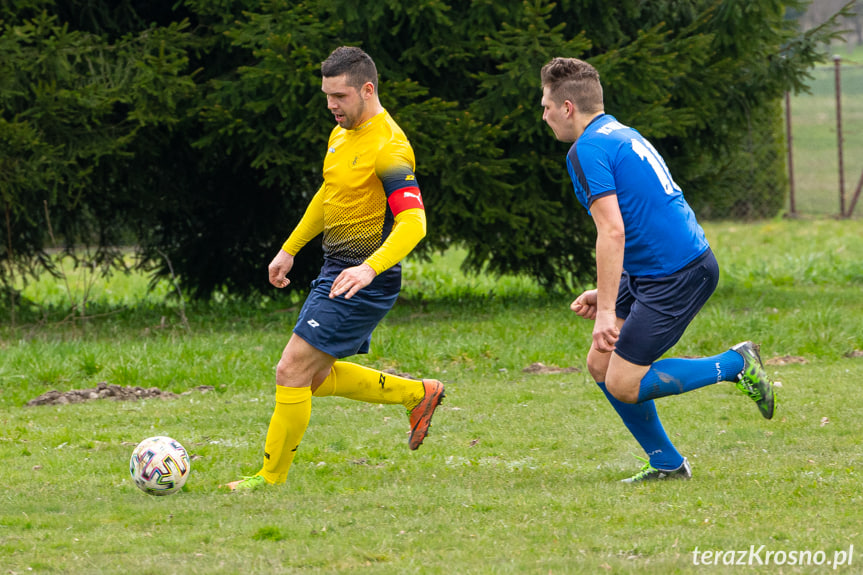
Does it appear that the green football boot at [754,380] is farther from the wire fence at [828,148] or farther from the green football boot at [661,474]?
the wire fence at [828,148]

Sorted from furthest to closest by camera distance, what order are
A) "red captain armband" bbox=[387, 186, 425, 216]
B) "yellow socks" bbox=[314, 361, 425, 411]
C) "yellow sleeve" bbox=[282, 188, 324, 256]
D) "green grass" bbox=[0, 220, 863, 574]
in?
"yellow socks" bbox=[314, 361, 425, 411] < "yellow sleeve" bbox=[282, 188, 324, 256] < "red captain armband" bbox=[387, 186, 425, 216] < "green grass" bbox=[0, 220, 863, 574]

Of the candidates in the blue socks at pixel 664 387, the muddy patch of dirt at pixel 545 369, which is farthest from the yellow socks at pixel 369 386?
the muddy patch of dirt at pixel 545 369

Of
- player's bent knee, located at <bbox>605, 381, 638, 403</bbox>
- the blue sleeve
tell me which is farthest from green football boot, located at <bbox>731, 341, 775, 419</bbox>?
the blue sleeve

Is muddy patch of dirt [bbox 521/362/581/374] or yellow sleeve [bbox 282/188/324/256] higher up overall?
yellow sleeve [bbox 282/188/324/256]

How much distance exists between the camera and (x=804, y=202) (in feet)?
88.0

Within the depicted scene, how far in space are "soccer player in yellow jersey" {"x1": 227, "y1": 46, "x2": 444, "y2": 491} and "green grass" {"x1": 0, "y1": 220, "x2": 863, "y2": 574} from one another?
0.42m

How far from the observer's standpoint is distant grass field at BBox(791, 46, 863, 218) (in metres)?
26.7

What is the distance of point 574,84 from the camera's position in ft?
15.9

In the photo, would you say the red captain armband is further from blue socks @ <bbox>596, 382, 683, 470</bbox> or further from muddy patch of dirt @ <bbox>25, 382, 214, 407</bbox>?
muddy patch of dirt @ <bbox>25, 382, 214, 407</bbox>

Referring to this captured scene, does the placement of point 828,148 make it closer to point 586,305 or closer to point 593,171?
point 586,305

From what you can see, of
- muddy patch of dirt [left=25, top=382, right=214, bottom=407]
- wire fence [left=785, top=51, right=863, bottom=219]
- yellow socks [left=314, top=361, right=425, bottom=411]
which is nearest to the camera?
yellow socks [left=314, top=361, right=425, bottom=411]

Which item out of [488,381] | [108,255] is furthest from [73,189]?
[488,381]

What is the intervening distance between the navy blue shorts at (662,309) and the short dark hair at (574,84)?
0.88 meters

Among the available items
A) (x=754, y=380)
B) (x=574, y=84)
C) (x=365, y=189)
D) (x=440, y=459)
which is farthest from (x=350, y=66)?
(x=754, y=380)
